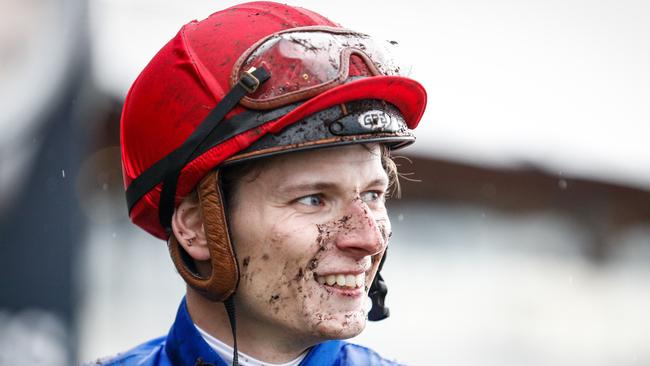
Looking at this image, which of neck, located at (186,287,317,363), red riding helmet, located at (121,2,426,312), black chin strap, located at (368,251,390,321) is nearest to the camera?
red riding helmet, located at (121,2,426,312)

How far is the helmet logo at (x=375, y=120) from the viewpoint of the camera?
8.52ft

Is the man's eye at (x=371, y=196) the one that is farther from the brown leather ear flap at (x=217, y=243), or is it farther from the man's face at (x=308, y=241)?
the brown leather ear flap at (x=217, y=243)

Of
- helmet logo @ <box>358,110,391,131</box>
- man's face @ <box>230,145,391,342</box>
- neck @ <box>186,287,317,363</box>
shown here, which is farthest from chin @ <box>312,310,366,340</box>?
helmet logo @ <box>358,110,391,131</box>

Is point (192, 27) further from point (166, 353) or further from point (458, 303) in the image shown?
point (458, 303)

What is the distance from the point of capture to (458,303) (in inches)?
306

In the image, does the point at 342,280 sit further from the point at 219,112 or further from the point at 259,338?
the point at 219,112

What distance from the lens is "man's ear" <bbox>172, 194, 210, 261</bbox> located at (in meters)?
2.74

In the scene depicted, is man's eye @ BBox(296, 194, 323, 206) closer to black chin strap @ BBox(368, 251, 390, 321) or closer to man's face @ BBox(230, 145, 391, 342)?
man's face @ BBox(230, 145, 391, 342)

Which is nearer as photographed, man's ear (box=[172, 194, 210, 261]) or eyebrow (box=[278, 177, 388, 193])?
eyebrow (box=[278, 177, 388, 193])

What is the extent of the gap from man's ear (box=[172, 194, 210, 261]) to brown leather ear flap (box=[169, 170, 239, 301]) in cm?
9

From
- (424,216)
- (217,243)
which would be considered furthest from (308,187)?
(424,216)

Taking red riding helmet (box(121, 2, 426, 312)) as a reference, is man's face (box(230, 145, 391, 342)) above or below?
below

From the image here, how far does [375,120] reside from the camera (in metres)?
2.62

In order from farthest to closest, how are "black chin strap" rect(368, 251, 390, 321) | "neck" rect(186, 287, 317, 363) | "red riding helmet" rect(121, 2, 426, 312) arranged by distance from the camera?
"black chin strap" rect(368, 251, 390, 321) < "neck" rect(186, 287, 317, 363) < "red riding helmet" rect(121, 2, 426, 312)
